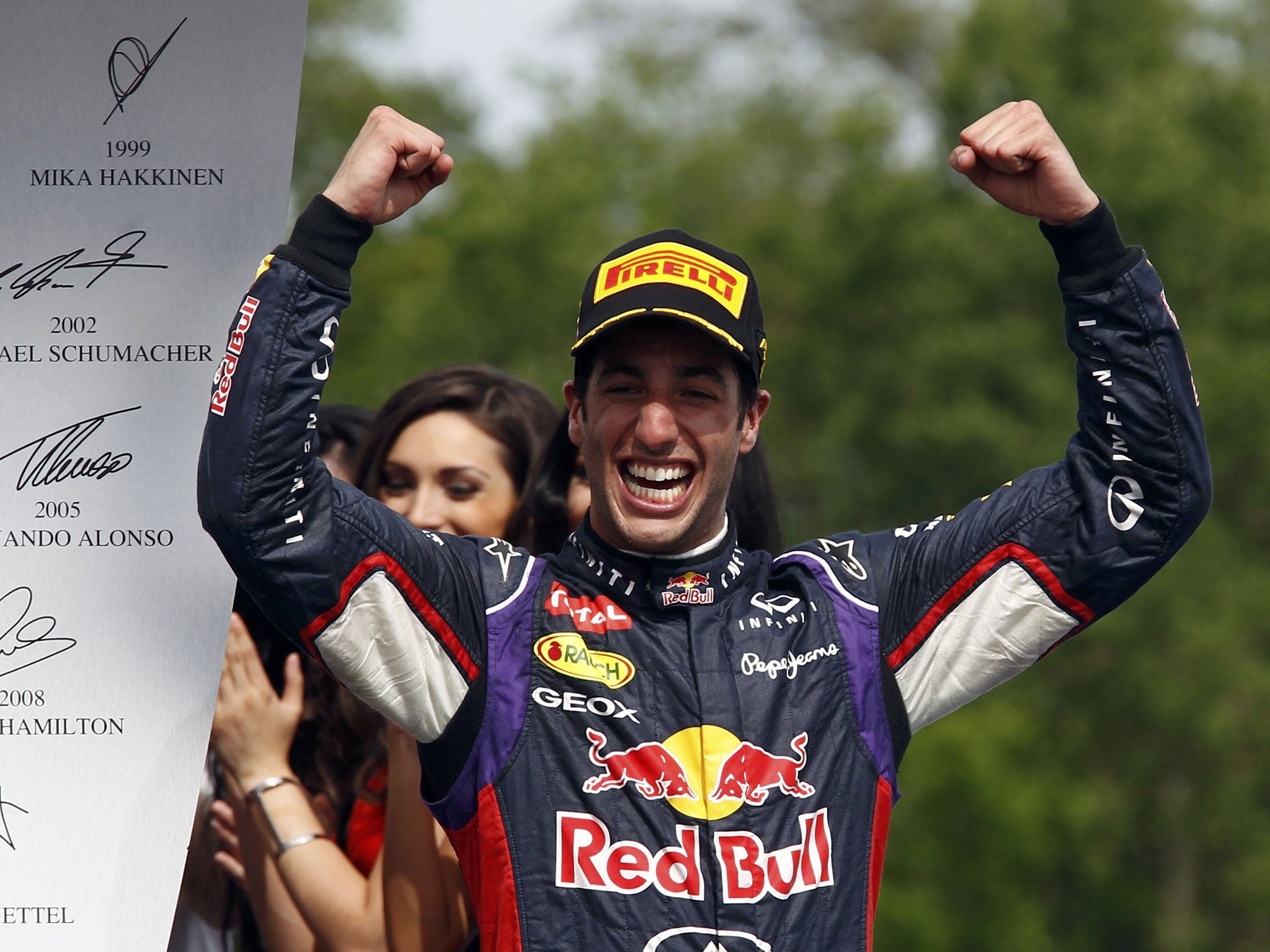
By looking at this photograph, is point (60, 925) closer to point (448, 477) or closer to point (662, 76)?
point (448, 477)

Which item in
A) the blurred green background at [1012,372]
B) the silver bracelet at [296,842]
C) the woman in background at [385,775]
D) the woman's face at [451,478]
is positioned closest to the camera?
the woman in background at [385,775]

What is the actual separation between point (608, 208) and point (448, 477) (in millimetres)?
20434

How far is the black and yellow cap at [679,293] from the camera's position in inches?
113

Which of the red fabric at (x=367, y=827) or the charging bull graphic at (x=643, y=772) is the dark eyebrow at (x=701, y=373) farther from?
the red fabric at (x=367, y=827)

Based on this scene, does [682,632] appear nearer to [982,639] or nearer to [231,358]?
[982,639]

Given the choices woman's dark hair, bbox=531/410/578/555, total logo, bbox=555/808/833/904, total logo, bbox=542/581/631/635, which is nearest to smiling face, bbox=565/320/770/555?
total logo, bbox=542/581/631/635

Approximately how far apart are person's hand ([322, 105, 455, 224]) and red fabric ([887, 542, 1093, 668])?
3.58ft

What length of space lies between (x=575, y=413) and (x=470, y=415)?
41.0 inches

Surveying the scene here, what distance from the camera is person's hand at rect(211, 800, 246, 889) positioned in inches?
146

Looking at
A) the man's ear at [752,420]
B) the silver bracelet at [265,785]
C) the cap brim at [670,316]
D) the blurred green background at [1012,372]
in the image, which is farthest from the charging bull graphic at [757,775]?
the blurred green background at [1012,372]

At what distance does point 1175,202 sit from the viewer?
19.5 metres

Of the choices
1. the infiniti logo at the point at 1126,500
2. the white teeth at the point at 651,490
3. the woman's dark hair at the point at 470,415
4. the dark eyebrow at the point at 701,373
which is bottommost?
the infiniti logo at the point at 1126,500

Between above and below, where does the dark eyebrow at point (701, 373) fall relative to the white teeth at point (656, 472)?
above

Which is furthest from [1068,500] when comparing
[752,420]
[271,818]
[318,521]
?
[271,818]
